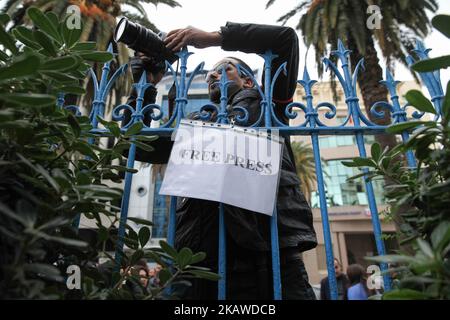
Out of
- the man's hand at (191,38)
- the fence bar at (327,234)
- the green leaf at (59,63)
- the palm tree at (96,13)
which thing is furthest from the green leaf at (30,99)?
the palm tree at (96,13)

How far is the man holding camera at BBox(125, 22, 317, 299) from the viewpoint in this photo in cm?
146

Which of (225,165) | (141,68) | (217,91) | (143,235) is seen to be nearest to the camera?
(143,235)

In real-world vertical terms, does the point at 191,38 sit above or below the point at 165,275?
above

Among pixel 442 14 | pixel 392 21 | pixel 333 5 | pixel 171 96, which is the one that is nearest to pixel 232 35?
pixel 171 96

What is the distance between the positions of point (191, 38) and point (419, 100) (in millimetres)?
1086

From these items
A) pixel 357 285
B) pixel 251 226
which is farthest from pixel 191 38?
pixel 357 285

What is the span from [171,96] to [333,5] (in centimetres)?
653

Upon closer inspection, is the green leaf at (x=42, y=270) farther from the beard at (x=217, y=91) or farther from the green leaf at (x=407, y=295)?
the beard at (x=217, y=91)

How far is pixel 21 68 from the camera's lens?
738 mm

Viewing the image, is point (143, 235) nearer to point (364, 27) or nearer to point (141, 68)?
point (141, 68)

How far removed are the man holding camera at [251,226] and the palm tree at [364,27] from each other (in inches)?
197

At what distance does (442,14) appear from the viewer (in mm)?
796

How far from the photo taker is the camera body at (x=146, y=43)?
1.51m

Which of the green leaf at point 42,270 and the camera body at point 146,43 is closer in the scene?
the green leaf at point 42,270
